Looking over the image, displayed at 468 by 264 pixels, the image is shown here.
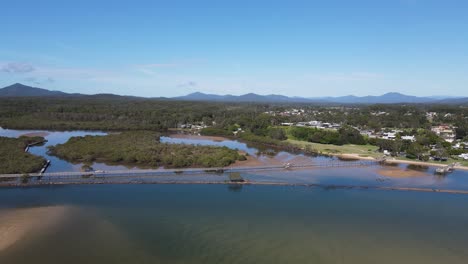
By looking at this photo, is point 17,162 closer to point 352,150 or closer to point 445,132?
point 352,150

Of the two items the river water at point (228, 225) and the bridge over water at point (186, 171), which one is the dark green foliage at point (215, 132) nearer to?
the bridge over water at point (186, 171)

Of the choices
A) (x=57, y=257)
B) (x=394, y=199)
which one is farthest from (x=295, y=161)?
(x=57, y=257)

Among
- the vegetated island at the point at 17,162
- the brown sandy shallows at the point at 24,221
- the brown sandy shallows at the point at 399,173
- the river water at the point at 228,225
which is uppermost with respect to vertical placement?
the vegetated island at the point at 17,162

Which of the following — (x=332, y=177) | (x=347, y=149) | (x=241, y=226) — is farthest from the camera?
(x=347, y=149)

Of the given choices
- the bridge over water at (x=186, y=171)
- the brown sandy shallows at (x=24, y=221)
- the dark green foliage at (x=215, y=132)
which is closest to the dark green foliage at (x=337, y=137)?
the bridge over water at (x=186, y=171)

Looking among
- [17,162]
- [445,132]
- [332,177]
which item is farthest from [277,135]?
[17,162]

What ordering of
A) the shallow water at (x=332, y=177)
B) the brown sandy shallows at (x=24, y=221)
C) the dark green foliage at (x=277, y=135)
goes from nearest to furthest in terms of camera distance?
1. the brown sandy shallows at (x=24, y=221)
2. the shallow water at (x=332, y=177)
3. the dark green foliage at (x=277, y=135)

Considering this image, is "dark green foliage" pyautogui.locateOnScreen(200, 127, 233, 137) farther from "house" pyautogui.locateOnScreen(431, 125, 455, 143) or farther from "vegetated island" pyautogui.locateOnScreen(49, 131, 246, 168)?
"house" pyautogui.locateOnScreen(431, 125, 455, 143)
